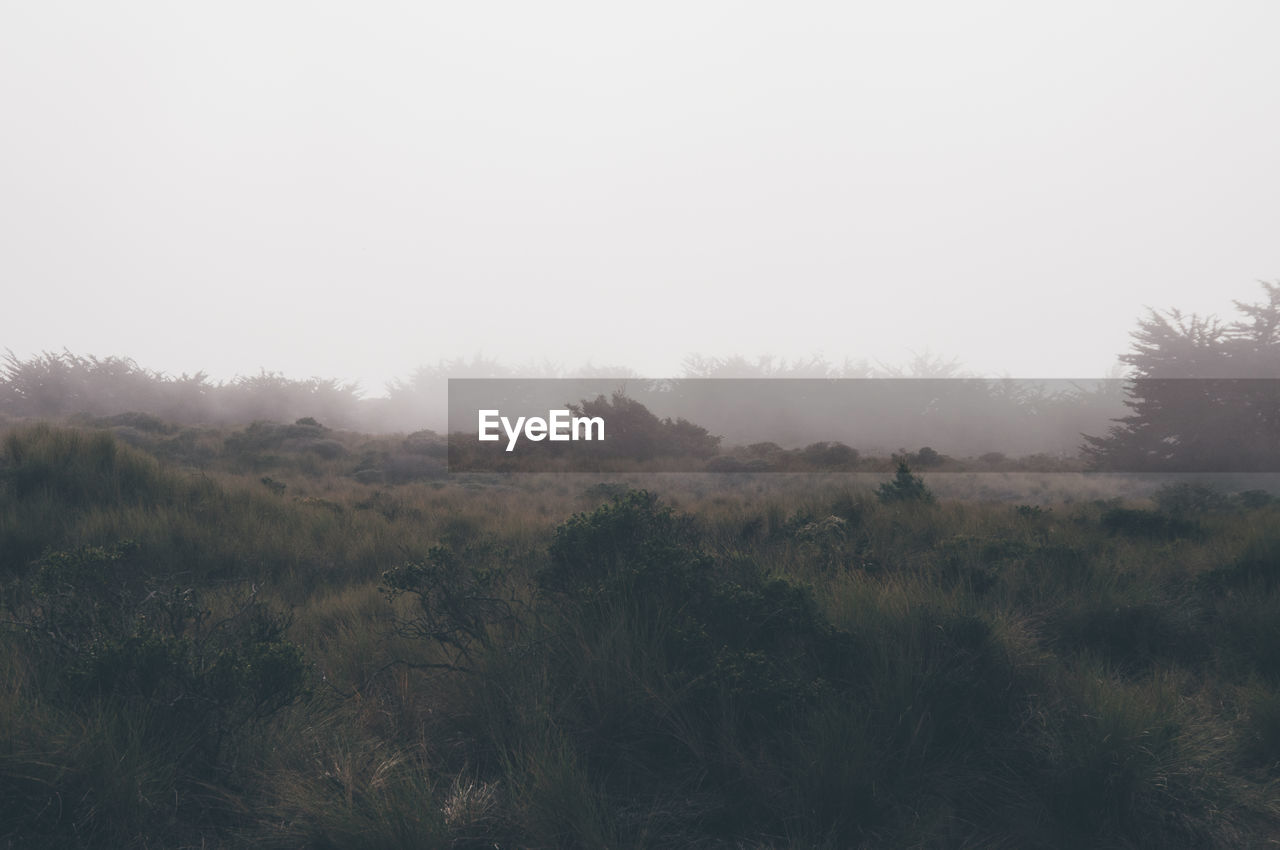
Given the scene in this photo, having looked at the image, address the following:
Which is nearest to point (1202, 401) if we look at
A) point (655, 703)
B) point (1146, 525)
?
point (1146, 525)

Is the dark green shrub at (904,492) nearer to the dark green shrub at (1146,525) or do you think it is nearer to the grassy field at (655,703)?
the dark green shrub at (1146,525)

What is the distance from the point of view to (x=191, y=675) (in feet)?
10.7

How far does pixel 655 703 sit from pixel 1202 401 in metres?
19.3

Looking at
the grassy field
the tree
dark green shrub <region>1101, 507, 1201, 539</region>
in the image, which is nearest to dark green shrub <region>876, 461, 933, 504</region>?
dark green shrub <region>1101, 507, 1201, 539</region>

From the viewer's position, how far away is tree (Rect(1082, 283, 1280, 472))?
16.0m

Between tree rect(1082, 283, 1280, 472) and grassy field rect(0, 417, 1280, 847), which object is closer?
grassy field rect(0, 417, 1280, 847)

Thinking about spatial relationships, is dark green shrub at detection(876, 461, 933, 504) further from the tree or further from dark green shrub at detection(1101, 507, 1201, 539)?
the tree

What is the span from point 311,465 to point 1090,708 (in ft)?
49.0

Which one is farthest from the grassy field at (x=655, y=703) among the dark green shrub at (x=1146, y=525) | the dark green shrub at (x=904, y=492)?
the dark green shrub at (x=904, y=492)

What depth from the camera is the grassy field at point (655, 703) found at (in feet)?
8.96

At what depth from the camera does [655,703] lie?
11.0 ft

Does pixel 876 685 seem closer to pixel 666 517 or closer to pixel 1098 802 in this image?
pixel 1098 802

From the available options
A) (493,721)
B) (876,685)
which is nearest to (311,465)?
(493,721)

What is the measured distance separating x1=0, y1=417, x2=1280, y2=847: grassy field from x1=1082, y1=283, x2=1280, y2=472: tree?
12.5m
